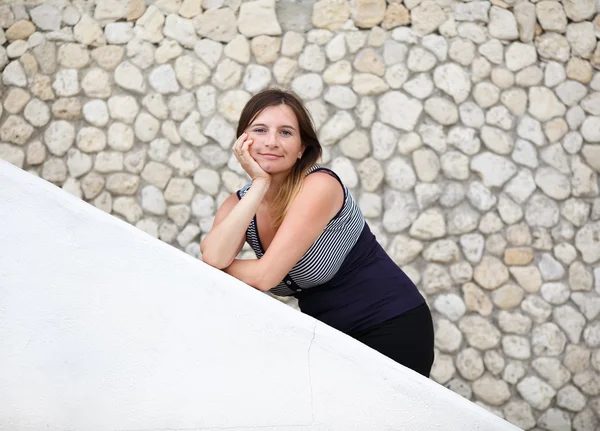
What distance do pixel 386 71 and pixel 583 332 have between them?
1.74 metres

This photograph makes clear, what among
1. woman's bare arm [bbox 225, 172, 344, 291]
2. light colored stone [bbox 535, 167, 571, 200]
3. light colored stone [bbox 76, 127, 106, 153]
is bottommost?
light colored stone [bbox 76, 127, 106, 153]

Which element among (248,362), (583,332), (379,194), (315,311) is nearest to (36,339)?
(248,362)

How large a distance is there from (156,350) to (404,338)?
Answer: 576 mm

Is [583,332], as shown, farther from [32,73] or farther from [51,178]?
[32,73]

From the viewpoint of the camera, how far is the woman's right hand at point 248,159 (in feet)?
5.48

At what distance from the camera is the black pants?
1.61 metres

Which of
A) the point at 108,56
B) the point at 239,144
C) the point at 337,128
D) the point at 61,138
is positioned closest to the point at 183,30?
the point at 108,56

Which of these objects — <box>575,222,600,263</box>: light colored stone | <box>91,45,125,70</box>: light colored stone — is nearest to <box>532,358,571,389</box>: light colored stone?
<box>575,222,600,263</box>: light colored stone

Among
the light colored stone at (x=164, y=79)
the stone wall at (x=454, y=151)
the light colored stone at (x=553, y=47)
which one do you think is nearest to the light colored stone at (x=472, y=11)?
the stone wall at (x=454, y=151)

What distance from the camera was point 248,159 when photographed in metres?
1.68

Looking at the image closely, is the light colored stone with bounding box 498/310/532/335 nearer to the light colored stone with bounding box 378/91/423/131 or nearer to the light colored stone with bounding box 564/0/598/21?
the light colored stone with bounding box 378/91/423/131

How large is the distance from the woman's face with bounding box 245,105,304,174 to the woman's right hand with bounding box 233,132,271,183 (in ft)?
0.07

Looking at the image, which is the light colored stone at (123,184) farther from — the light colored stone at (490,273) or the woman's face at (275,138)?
the woman's face at (275,138)

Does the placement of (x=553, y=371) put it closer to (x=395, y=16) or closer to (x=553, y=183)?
(x=553, y=183)
